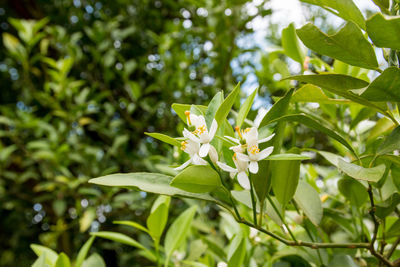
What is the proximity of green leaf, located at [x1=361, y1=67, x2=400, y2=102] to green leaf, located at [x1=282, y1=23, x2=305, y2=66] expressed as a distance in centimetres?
22

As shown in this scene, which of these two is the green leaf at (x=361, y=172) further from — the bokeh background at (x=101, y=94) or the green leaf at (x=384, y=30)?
the bokeh background at (x=101, y=94)

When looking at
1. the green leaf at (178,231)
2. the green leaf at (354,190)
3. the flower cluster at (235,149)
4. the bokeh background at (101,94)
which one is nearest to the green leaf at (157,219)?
the green leaf at (178,231)

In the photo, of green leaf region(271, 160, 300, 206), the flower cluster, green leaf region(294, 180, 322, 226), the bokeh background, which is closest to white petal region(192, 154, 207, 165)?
the flower cluster

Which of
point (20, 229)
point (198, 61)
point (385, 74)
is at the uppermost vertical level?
point (385, 74)

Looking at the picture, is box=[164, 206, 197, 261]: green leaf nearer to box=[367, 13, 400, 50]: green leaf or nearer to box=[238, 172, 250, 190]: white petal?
box=[238, 172, 250, 190]: white petal

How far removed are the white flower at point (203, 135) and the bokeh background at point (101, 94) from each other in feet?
2.88

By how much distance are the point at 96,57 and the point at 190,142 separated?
57.8 inches

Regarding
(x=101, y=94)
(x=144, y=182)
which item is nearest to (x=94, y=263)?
(x=144, y=182)

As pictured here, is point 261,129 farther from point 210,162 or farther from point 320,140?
point 320,140

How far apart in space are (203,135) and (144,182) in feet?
0.29

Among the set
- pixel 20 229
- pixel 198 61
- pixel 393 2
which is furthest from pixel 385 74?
pixel 20 229

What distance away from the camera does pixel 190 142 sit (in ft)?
1.22

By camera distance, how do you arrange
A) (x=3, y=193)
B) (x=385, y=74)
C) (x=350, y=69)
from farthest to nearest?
(x=3, y=193)
(x=350, y=69)
(x=385, y=74)

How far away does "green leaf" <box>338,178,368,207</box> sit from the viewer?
18.9 inches
